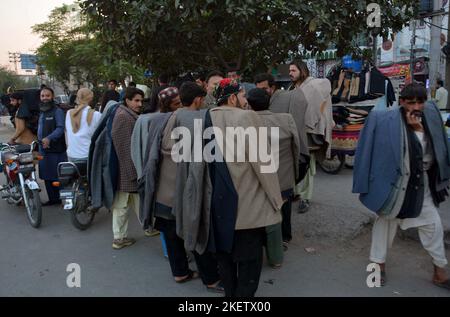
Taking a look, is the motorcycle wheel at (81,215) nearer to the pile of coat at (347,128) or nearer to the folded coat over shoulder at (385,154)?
the folded coat over shoulder at (385,154)

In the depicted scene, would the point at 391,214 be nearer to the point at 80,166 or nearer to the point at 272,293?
the point at 272,293

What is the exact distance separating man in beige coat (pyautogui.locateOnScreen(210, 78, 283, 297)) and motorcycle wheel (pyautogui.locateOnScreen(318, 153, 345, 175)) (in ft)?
14.5

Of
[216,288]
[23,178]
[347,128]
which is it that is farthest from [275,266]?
[347,128]

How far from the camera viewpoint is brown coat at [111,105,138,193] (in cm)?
387

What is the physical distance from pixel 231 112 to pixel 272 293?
152 centimetres

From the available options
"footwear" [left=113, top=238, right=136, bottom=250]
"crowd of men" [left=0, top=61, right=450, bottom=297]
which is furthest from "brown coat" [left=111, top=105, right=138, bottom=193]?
"footwear" [left=113, top=238, right=136, bottom=250]

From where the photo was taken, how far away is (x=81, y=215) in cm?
487

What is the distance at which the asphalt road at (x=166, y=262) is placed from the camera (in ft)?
10.7

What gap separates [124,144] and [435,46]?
11.9 meters

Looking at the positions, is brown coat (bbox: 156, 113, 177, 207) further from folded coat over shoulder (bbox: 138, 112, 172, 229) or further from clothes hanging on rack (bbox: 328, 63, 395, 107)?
clothes hanging on rack (bbox: 328, 63, 395, 107)

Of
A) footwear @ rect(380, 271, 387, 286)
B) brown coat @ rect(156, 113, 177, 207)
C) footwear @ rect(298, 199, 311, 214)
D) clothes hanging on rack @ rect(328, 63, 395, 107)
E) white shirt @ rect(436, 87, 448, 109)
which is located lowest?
footwear @ rect(380, 271, 387, 286)

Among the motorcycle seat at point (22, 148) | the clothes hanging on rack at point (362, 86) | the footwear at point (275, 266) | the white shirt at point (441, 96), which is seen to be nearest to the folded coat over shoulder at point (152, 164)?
the footwear at point (275, 266)
